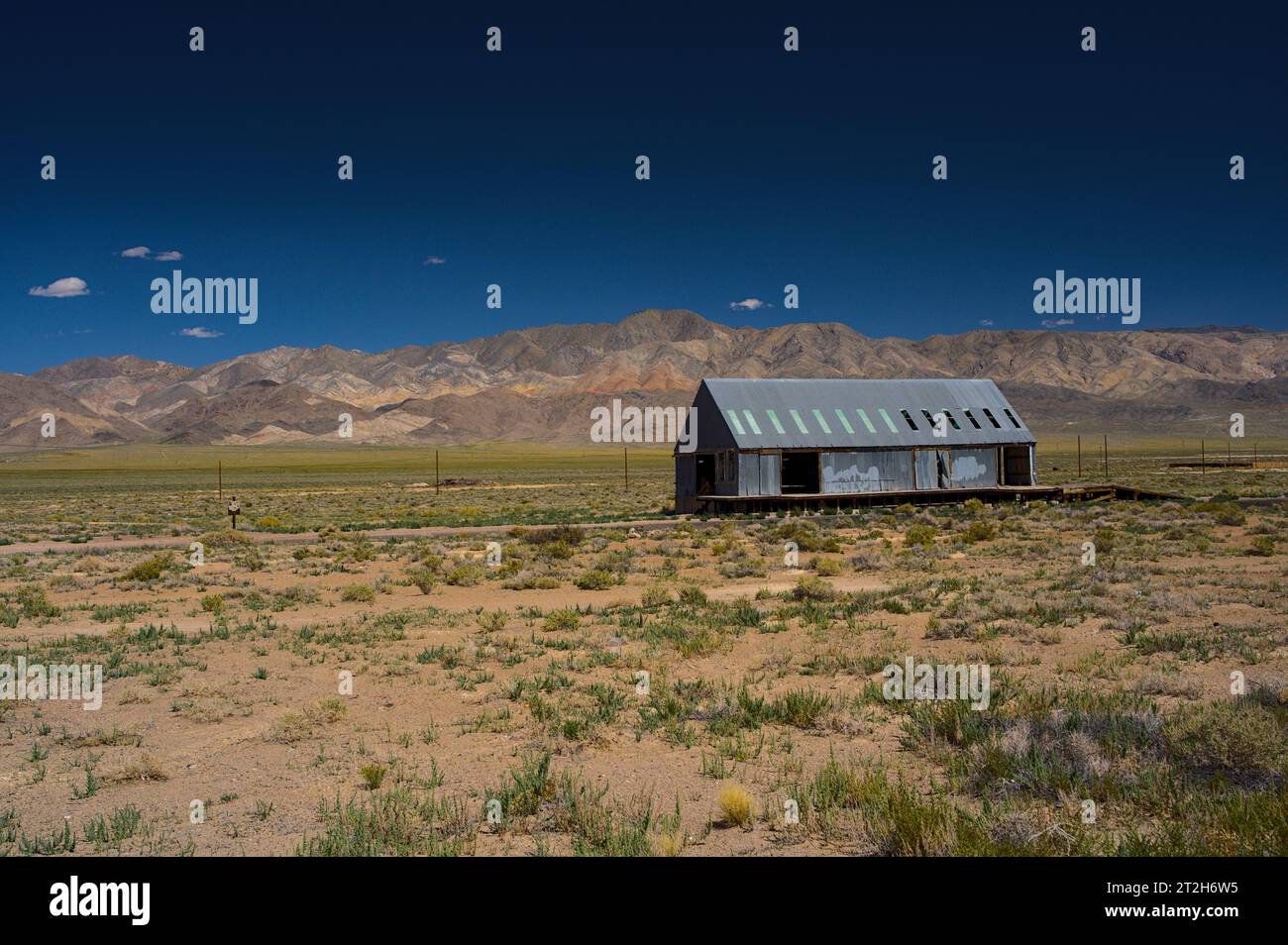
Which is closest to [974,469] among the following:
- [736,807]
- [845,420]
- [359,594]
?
[845,420]

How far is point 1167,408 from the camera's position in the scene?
189250mm

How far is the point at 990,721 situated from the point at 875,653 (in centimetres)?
347

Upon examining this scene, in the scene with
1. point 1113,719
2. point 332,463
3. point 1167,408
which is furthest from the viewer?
point 1167,408

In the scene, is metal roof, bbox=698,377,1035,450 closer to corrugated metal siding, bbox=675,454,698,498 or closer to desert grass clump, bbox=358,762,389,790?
corrugated metal siding, bbox=675,454,698,498

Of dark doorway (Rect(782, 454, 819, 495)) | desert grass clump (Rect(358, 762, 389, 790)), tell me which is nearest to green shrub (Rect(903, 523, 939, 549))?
dark doorway (Rect(782, 454, 819, 495))

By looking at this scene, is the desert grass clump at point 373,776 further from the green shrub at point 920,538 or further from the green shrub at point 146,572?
the green shrub at point 920,538

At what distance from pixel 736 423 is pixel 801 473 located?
6591mm

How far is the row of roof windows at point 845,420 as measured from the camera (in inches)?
1409

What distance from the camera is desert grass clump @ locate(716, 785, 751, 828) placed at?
605 cm

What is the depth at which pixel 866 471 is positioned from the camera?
122ft

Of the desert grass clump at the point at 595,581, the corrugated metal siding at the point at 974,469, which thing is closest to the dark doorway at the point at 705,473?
the corrugated metal siding at the point at 974,469

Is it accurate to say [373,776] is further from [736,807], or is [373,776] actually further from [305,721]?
[736,807]
